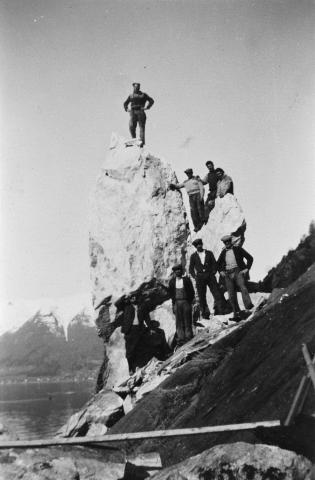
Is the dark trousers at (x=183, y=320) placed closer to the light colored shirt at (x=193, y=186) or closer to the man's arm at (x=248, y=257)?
the man's arm at (x=248, y=257)

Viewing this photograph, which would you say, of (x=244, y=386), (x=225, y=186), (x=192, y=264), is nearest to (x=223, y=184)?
(x=225, y=186)

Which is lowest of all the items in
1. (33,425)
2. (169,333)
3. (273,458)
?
(33,425)

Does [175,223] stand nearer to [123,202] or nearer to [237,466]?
[123,202]

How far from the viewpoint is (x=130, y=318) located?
14664 mm

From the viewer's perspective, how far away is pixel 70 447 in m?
4.87

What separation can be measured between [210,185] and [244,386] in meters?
11.2

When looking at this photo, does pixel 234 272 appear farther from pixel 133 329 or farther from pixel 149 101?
pixel 149 101

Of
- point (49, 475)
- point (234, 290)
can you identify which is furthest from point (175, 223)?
point (49, 475)

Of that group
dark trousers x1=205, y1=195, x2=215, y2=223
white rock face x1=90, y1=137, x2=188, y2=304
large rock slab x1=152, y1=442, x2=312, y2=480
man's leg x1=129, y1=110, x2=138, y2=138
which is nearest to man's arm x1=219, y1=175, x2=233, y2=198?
dark trousers x1=205, y1=195, x2=215, y2=223

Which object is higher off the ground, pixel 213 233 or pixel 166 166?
pixel 166 166

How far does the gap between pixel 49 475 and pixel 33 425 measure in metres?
70.0

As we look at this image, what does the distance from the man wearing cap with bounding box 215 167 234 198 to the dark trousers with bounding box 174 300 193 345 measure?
6071 millimetres

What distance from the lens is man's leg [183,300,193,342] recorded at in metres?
11.6

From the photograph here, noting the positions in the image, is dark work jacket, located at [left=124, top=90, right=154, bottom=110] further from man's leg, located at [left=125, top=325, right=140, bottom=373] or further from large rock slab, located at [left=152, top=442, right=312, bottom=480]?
large rock slab, located at [left=152, top=442, right=312, bottom=480]
